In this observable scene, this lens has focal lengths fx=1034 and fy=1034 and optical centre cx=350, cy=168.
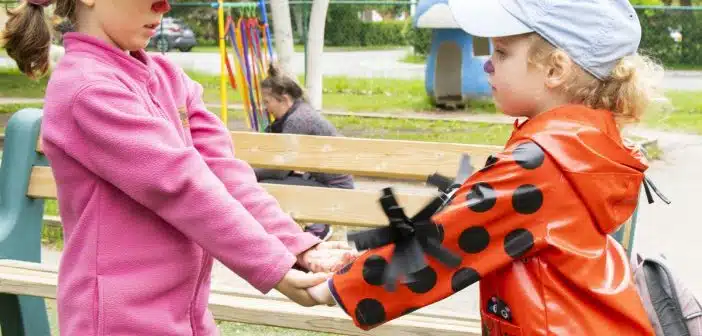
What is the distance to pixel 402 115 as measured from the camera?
14.5 metres

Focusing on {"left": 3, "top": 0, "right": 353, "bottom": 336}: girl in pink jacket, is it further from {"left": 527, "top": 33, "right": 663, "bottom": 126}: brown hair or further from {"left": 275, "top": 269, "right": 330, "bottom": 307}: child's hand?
{"left": 527, "top": 33, "right": 663, "bottom": 126}: brown hair

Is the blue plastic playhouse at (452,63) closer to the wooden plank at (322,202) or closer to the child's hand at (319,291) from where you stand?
the wooden plank at (322,202)

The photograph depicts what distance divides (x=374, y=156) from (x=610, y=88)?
82.2 inches

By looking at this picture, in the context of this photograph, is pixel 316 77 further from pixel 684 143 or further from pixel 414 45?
pixel 414 45

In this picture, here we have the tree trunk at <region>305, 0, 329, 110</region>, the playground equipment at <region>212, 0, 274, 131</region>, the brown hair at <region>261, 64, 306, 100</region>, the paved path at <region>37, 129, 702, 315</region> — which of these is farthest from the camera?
the tree trunk at <region>305, 0, 329, 110</region>

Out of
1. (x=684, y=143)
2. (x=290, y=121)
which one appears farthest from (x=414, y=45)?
(x=290, y=121)

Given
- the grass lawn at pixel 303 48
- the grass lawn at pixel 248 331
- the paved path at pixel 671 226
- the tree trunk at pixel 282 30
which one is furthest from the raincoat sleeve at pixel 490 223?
the grass lawn at pixel 303 48

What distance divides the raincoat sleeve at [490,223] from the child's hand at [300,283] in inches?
8.4

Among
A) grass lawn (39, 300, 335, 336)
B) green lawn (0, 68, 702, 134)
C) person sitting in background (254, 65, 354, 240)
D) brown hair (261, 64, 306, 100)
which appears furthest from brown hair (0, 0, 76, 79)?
green lawn (0, 68, 702, 134)

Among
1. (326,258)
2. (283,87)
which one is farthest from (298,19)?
(326,258)

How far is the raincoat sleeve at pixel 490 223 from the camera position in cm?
197

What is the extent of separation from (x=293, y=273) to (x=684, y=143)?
10.8 meters

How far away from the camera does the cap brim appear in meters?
2.08

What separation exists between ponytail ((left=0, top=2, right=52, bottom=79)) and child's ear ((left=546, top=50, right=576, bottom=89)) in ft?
3.61
